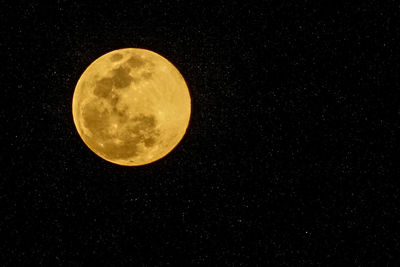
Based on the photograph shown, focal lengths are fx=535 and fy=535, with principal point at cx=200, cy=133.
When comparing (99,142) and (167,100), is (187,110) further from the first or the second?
(99,142)

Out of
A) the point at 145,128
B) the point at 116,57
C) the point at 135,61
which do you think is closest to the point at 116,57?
the point at 116,57

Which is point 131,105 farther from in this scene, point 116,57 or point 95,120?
point 116,57

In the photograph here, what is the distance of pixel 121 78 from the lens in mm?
5691

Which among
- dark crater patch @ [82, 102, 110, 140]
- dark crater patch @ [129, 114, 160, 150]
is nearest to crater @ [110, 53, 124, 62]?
dark crater patch @ [82, 102, 110, 140]

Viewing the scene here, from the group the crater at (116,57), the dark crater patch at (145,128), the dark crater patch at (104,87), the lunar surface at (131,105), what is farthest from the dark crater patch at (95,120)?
the crater at (116,57)

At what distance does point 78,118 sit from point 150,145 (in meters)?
0.86

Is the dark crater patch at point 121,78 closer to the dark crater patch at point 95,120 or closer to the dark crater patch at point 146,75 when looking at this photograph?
the dark crater patch at point 146,75

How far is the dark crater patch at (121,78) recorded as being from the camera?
5668 mm

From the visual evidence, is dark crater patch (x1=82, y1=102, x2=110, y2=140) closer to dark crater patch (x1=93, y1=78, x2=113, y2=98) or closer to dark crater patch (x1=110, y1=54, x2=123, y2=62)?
dark crater patch (x1=93, y1=78, x2=113, y2=98)

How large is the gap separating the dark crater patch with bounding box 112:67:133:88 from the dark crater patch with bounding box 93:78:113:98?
0.19 feet

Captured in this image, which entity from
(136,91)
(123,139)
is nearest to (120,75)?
(136,91)

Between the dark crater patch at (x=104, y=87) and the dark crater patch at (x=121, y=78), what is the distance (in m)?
0.06

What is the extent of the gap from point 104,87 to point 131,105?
36 cm

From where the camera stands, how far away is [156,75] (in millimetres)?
5809
